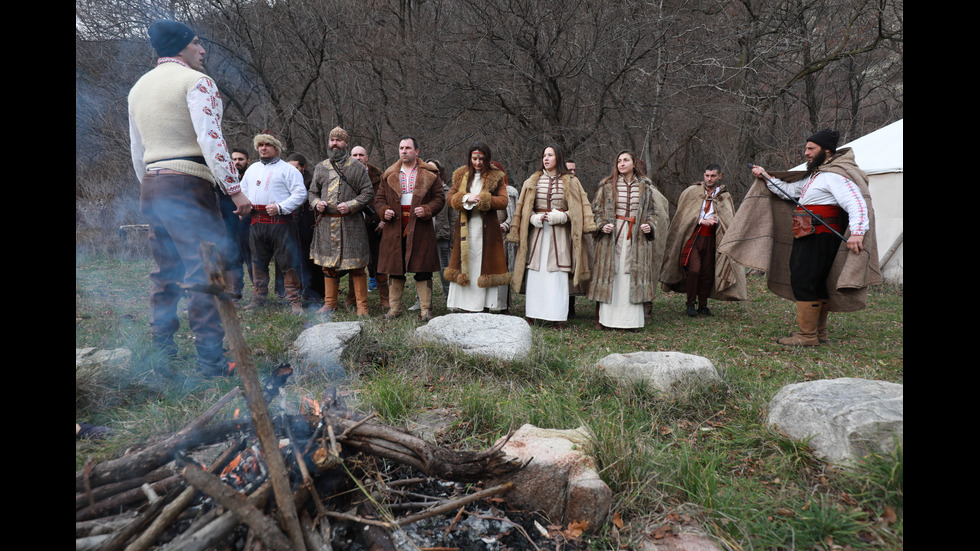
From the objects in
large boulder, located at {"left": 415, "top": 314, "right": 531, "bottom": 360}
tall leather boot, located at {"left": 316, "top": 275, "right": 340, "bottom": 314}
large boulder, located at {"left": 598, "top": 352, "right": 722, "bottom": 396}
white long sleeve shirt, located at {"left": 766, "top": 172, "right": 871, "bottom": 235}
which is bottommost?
large boulder, located at {"left": 598, "top": 352, "right": 722, "bottom": 396}

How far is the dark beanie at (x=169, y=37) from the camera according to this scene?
305cm

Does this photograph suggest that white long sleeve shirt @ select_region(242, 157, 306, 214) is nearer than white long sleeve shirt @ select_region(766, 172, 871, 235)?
No

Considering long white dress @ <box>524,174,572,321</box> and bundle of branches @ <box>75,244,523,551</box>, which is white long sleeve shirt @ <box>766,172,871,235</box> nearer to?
long white dress @ <box>524,174,572,321</box>

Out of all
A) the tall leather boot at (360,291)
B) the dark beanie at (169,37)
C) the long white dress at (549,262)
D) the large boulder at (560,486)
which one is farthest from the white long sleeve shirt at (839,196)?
the dark beanie at (169,37)

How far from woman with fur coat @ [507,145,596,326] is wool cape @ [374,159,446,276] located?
3.31 ft

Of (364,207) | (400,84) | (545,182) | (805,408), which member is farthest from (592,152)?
(805,408)

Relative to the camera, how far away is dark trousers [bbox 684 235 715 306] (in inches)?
279

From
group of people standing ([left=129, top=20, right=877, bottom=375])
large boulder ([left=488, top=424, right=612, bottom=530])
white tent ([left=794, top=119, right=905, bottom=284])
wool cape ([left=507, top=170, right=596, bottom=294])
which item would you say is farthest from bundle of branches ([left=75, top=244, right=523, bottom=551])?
white tent ([left=794, top=119, right=905, bottom=284])

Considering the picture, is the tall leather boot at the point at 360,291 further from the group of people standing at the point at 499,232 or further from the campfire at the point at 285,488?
the campfire at the point at 285,488

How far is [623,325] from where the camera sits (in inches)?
242
